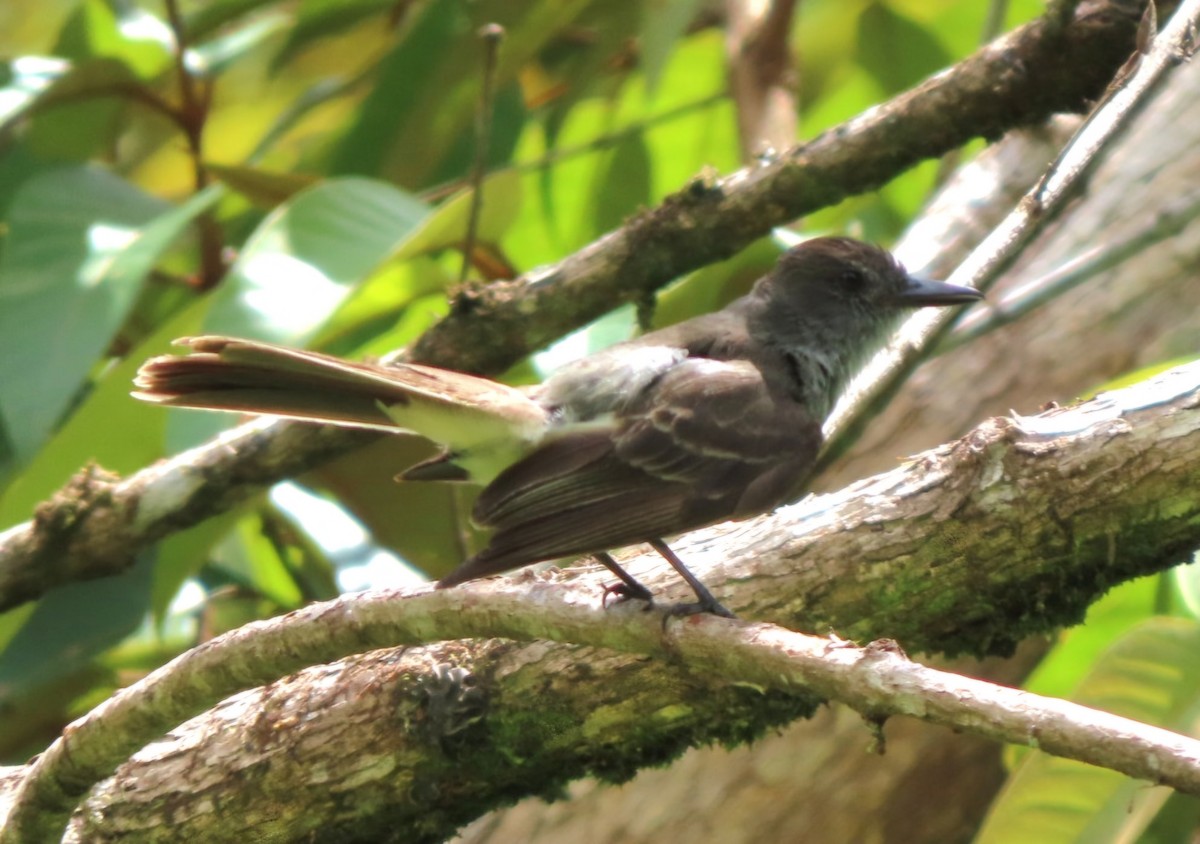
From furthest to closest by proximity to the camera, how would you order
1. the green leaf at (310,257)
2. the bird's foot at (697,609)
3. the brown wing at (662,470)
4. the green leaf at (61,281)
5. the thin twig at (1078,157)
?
the green leaf at (61,281), the green leaf at (310,257), the thin twig at (1078,157), the brown wing at (662,470), the bird's foot at (697,609)

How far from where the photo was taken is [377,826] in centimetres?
297

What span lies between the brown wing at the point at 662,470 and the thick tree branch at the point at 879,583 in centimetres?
11

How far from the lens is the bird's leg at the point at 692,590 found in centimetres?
260

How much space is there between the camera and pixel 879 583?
280 cm

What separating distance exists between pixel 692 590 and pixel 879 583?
39cm

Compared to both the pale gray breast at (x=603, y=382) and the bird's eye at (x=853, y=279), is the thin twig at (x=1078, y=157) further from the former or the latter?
the pale gray breast at (x=603, y=382)

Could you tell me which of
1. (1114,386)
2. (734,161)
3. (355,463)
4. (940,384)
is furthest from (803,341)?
(734,161)

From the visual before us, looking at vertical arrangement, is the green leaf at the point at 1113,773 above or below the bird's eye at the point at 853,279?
below

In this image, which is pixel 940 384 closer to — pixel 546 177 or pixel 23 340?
pixel 546 177

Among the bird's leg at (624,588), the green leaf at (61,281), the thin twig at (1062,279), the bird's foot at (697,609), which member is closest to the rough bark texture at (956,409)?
the thin twig at (1062,279)

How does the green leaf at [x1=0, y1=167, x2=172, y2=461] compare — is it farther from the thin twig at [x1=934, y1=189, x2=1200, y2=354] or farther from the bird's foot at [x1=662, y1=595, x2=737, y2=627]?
the thin twig at [x1=934, y1=189, x2=1200, y2=354]

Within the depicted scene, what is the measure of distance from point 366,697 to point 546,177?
2.76 meters

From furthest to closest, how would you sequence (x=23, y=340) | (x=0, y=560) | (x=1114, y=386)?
1. (x=23, y=340)
2. (x=0, y=560)
3. (x=1114, y=386)

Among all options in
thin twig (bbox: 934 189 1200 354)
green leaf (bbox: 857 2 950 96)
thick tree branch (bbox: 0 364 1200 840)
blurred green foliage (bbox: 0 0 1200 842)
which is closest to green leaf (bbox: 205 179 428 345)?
blurred green foliage (bbox: 0 0 1200 842)
